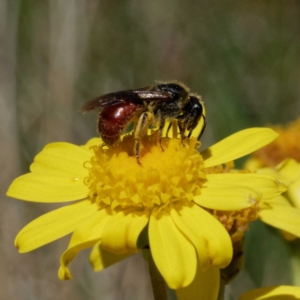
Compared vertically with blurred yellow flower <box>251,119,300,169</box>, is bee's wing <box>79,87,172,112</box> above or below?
above

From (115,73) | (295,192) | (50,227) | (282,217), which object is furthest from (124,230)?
(115,73)

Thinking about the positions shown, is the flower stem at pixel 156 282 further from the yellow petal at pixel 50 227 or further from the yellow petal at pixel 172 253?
the yellow petal at pixel 50 227

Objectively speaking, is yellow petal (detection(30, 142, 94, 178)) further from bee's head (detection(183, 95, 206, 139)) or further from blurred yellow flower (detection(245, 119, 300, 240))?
blurred yellow flower (detection(245, 119, 300, 240))

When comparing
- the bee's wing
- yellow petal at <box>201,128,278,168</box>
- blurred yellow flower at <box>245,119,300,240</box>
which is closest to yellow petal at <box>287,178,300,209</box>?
blurred yellow flower at <box>245,119,300,240</box>

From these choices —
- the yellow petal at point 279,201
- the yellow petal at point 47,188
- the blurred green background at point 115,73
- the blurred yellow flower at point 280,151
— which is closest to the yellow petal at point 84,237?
the yellow petal at point 47,188

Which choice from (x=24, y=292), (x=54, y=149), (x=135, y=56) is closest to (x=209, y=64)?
(x=135, y=56)

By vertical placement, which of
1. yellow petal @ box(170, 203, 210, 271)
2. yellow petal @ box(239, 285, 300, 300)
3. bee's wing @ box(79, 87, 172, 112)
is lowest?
yellow petal @ box(239, 285, 300, 300)

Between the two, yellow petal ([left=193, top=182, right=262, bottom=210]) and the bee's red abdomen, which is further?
the bee's red abdomen

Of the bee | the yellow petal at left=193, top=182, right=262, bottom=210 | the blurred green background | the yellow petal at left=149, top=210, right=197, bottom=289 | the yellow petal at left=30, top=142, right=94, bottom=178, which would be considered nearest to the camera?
the yellow petal at left=149, top=210, right=197, bottom=289
